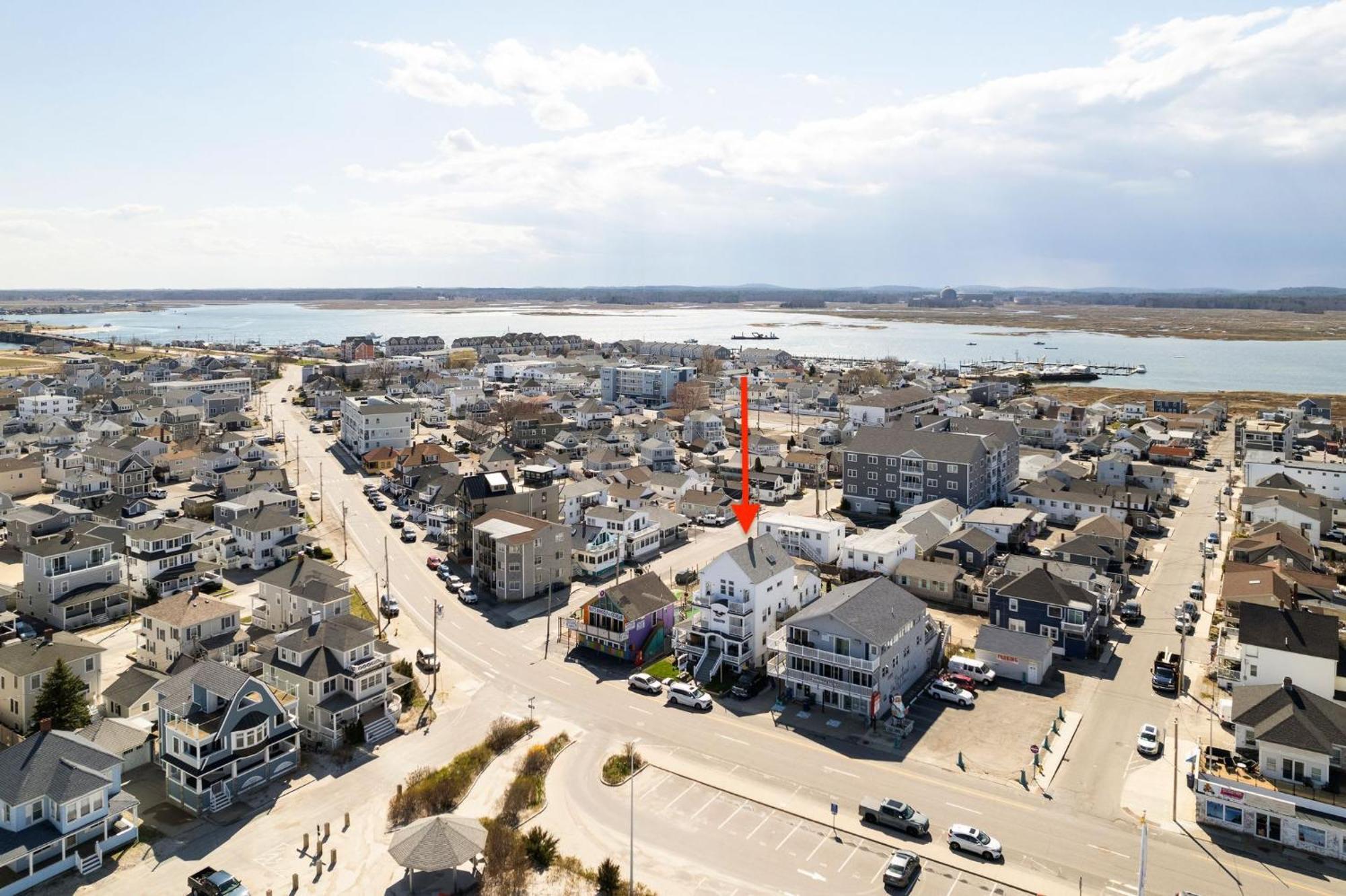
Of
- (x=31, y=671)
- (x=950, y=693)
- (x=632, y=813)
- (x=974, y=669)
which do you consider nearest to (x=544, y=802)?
(x=632, y=813)

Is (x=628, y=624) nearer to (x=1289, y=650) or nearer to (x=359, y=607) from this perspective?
(x=359, y=607)

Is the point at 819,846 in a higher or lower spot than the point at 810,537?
lower

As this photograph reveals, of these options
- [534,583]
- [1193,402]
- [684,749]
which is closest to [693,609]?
[534,583]

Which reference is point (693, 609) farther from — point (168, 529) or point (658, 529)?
point (168, 529)

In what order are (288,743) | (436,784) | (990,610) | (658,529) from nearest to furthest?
(436,784), (288,743), (990,610), (658,529)

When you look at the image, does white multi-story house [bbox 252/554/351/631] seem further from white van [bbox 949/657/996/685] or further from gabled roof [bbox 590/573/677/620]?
white van [bbox 949/657/996/685]

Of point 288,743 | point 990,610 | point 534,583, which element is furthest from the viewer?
point 534,583

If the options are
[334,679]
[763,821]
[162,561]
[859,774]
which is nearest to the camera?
[763,821]

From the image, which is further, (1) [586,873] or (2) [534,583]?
(2) [534,583]
